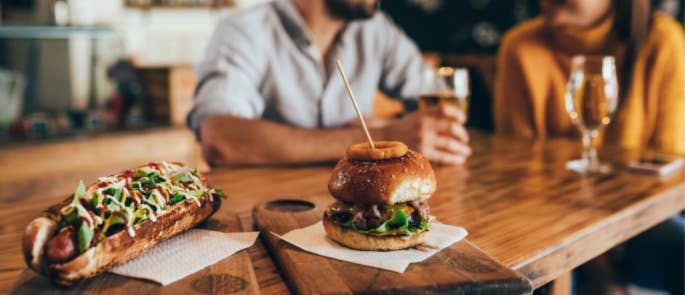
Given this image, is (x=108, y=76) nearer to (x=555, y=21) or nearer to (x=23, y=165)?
(x=23, y=165)

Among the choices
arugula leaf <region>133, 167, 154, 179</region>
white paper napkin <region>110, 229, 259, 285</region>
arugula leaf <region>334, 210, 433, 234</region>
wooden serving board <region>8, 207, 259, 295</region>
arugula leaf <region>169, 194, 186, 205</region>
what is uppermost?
arugula leaf <region>133, 167, 154, 179</region>

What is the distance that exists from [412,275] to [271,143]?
90 cm

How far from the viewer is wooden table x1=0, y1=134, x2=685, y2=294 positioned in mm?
940

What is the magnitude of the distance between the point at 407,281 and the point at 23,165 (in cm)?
308

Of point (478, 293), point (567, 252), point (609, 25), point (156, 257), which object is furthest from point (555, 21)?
point (156, 257)

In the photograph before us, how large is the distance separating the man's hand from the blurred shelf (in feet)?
9.31

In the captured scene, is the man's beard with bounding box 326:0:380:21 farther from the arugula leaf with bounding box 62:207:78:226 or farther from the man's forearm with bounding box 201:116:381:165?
the arugula leaf with bounding box 62:207:78:226

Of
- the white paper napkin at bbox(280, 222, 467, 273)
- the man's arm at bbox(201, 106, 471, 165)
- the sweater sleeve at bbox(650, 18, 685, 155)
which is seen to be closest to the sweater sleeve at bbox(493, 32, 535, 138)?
the sweater sleeve at bbox(650, 18, 685, 155)

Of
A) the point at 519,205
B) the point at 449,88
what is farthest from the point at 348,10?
the point at 519,205

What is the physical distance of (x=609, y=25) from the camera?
2.31 meters

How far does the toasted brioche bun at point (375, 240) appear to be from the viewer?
0.87 meters

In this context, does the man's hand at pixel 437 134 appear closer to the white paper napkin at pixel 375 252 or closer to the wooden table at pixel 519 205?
the wooden table at pixel 519 205

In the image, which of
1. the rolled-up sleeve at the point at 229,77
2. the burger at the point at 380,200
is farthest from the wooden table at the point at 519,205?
the rolled-up sleeve at the point at 229,77

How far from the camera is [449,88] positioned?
1703 mm
